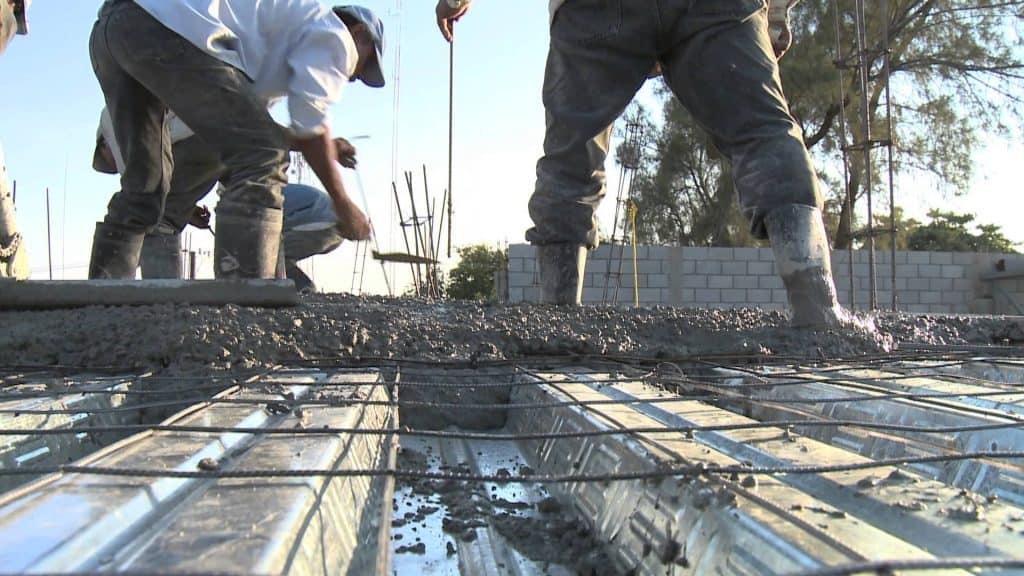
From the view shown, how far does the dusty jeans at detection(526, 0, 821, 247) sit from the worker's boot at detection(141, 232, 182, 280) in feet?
6.52

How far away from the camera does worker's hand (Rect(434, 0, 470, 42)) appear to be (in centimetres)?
293

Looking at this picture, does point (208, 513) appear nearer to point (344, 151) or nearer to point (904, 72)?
point (344, 151)

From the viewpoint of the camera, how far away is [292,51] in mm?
2430

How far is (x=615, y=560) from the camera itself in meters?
0.73

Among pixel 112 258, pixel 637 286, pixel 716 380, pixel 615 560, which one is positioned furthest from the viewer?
pixel 637 286

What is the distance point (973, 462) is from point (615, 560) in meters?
0.43

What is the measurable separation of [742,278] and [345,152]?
7.53m

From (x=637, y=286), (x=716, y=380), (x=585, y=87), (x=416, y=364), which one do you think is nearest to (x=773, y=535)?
(x=716, y=380)

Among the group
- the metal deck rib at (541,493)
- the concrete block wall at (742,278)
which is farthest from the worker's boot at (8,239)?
the concrete block wall at (742,278)

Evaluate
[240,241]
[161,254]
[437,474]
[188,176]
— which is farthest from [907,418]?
[161,254]

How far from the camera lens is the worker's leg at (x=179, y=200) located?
10.8 feet

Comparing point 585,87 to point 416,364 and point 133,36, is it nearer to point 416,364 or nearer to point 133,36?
point 416,364

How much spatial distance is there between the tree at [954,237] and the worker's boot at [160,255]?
26.9 metres

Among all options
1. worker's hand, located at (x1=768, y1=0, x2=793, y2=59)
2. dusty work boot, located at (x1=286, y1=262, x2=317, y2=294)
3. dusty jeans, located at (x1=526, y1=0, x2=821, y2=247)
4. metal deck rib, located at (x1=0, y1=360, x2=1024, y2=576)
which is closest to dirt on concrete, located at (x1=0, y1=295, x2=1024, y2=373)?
metal deck rib, located at (x1=0, y1=360, x2=1024, y2=576)
